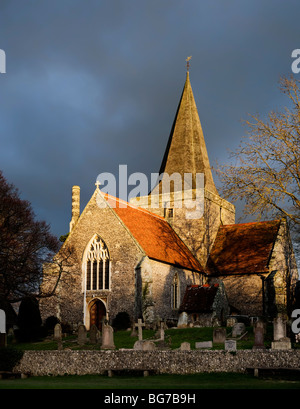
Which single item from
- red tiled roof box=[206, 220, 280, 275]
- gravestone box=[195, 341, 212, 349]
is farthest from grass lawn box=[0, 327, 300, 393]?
red tiled roof box=[206, 220, 280, 275]

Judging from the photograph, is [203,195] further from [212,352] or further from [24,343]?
[212,352]

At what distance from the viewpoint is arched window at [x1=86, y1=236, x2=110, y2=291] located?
102ft

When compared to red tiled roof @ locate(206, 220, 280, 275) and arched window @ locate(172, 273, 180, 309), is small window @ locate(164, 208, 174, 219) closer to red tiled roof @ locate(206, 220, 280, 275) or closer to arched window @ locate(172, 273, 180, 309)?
red tiled roof @ locate(206, 220, 280, 275)

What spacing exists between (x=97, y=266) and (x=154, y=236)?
4.25 metres

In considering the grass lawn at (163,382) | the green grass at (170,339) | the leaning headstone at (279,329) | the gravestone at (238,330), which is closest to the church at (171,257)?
the green grass at (170,339)

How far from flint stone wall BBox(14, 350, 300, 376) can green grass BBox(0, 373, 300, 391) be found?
0.45m

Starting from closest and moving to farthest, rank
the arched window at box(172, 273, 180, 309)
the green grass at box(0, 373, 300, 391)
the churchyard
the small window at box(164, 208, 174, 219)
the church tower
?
the green grass at box(0, 373, 300, 391), the churchyard, the arched window at box(172, 273, 180, 309), the church tower, the small window at box(164, 208, 174, 219)

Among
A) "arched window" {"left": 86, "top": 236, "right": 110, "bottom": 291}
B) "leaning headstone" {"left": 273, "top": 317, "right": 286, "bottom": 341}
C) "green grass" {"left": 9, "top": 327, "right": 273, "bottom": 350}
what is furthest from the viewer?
"arched window" {"left": 86, "top": 236, "right": 110, "bottom": 291}

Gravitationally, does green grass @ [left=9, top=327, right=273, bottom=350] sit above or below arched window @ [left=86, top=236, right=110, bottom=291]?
below

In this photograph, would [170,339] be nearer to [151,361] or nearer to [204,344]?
[204,344]

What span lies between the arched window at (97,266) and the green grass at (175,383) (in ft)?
46.8

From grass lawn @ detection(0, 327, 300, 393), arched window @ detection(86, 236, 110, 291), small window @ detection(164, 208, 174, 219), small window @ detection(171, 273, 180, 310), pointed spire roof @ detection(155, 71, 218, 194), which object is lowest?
grass lawn @ detection(0, 327, 300, 393)

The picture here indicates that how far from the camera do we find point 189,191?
122ft
